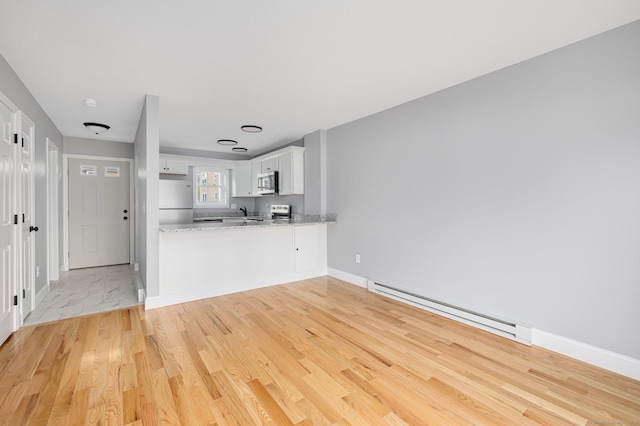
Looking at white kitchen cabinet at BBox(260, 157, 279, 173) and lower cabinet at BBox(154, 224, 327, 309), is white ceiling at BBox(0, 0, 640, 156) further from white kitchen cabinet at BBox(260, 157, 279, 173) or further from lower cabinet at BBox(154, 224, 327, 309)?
white kitchen cabinet at BBox(260, 157, 279, 173)

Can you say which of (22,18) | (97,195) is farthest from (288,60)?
(97,195)

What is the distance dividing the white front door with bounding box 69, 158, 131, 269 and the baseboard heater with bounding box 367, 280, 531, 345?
515 centimetres

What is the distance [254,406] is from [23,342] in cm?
233

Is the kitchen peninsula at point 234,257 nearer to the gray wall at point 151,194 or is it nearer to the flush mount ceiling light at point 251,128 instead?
the gray wall at point 151,194

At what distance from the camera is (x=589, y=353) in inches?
89.0

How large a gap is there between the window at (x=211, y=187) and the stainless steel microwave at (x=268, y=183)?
138 cm

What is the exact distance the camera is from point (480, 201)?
292 centimetres

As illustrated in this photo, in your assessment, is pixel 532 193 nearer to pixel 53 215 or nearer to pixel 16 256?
pixel 16 256

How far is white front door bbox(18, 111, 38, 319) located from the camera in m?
3.03

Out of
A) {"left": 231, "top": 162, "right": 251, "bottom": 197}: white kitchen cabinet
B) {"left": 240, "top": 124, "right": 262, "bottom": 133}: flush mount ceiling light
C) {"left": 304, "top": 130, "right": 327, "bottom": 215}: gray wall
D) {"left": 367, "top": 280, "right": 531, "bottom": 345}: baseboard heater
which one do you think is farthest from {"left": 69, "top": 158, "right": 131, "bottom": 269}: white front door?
{"left": 367, "top": 280, "right": 531, "bottom": 345}: baseboard heater

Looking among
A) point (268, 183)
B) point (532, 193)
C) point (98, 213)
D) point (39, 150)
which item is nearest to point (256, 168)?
point (268, 183)

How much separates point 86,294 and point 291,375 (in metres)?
3.48

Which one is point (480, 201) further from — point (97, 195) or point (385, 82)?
point (97, 195)

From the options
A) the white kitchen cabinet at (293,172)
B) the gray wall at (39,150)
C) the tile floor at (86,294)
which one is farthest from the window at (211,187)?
the gray wall at (39,150)
